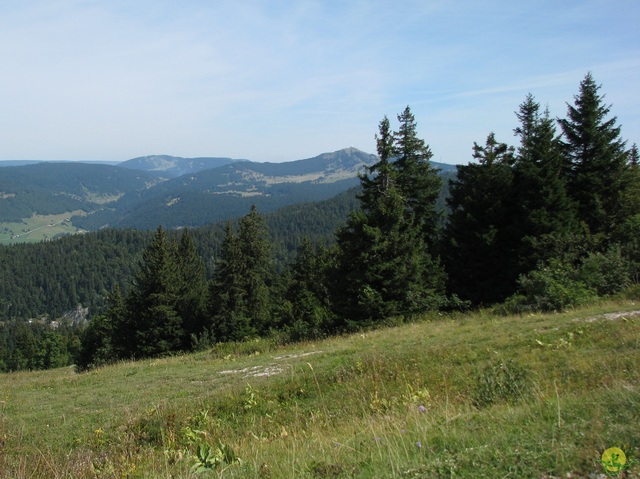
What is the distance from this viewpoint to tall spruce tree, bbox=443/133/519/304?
86.7 ft

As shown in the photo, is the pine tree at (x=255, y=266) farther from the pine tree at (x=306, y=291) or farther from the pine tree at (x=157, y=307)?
the pine tree at (x=157, y=307)

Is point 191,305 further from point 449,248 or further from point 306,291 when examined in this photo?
Result: point 449,248

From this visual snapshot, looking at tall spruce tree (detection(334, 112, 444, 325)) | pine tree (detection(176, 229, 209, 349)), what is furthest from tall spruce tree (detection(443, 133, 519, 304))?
pine tree (detection(176, 229, 209, 349))

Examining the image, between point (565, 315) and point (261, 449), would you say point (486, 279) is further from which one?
point (261, 449)

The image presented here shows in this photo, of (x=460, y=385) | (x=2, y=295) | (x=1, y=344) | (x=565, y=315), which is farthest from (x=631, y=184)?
(x=2, y=295)

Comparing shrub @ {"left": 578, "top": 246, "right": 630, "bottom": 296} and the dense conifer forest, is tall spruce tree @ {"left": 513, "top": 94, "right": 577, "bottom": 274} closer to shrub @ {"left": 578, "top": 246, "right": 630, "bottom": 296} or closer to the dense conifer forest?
the dense conifer forest

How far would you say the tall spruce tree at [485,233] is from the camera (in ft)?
86.7

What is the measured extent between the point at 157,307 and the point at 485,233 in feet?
99.2

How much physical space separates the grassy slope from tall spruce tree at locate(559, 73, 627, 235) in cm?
1880

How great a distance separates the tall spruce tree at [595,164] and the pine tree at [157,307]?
35.8 metres

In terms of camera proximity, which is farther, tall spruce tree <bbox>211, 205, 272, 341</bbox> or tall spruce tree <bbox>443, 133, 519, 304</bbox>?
tall spruce tree <bbox>211, 205, 272, 341</bbox>

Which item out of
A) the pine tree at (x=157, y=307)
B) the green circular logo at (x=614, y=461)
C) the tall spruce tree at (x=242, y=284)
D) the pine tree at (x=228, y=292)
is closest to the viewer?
the green circular logo at (x=614, y=461)

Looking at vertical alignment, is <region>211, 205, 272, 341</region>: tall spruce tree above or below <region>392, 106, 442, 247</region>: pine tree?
below

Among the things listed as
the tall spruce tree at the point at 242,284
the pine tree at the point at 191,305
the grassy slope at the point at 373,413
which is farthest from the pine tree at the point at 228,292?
the grassy slope at the point at 373,413
